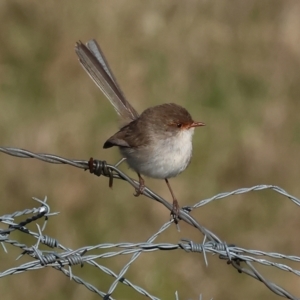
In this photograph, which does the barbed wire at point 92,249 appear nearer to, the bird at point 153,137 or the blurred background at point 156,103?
the bird at point 153,137

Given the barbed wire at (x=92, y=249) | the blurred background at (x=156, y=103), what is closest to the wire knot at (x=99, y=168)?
the barbed wire at (x=92, y=249)

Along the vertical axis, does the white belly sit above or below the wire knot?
above

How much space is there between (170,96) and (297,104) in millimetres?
1659

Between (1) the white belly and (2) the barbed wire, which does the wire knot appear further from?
(1) the white belly

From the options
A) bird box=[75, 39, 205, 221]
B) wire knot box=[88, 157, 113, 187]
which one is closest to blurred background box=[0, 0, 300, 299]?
bird box=[75, 39, 205, 221]

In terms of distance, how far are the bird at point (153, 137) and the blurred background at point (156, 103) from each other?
1574 mm

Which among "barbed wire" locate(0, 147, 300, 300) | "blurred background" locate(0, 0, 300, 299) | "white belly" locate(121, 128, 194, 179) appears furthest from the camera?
"blurred background" locate(0, 0, 300, 299)

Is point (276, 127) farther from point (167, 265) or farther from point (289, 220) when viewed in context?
point (167, 265)

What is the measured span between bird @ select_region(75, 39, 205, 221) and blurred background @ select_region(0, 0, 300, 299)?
1.57 m

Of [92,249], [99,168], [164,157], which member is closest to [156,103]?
[164,157]

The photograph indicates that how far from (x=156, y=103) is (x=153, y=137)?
3340mm

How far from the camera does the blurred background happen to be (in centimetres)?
648

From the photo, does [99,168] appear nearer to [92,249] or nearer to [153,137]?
[92,249]

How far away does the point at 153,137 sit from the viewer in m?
5.03
